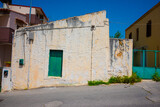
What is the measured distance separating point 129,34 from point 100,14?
9.62 metres

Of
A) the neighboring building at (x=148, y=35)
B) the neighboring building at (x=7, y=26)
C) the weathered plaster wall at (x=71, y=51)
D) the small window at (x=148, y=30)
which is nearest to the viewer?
the weathered plaster wall at (x=71, y=51)

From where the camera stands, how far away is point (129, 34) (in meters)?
15.6

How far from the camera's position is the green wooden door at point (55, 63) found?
24.7 ft

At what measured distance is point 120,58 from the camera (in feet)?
25.0

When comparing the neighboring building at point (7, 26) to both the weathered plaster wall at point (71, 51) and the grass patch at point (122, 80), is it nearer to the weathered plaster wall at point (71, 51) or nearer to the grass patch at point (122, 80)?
the weathered plaster wall at point (71, 51)

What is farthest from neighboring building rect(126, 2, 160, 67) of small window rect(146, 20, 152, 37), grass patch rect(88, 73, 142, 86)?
grass patch rect(88, 73, 142, 86)

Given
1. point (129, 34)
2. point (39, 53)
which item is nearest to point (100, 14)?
point (39, 53)

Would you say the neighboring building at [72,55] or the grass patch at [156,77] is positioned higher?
the neighboring building at [72,55]

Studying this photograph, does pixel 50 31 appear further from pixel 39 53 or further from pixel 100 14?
pixel 100 14

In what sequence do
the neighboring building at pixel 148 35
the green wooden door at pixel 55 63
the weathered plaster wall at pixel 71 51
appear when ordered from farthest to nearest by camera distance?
the neighboring building at pixel 148 35 < the green wooden door at pixel 55 63 < the weathered plaster wall at pixel 71 51

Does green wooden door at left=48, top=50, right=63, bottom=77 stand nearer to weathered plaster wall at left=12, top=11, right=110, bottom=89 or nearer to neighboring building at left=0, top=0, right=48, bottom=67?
weathered plaster wall at left=12, top=11, right=110, bottom=89

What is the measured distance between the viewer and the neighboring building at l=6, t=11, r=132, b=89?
7391 millimetres

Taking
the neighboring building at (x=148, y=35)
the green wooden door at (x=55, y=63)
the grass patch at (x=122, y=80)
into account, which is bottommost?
the grass patch at (x=122, y=80)

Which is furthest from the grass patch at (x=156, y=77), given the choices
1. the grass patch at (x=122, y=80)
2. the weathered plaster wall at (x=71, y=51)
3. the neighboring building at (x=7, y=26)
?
the neighboring building at (x=7, y=26)
